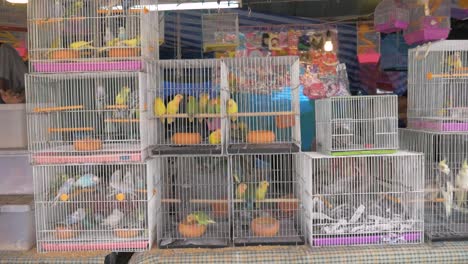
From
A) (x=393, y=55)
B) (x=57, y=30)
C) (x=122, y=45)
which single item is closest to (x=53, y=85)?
(x=57, y=30)

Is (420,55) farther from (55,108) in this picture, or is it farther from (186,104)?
(55,108)

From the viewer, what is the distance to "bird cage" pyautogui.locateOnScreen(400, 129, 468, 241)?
2.87m

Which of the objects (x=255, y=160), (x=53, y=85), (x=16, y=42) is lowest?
(x=255, y=160)

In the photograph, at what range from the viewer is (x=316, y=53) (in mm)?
5277

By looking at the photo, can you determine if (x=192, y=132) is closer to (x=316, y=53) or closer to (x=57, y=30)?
(x=57, y=30)

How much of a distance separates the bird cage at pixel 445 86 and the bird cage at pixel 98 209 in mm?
1833

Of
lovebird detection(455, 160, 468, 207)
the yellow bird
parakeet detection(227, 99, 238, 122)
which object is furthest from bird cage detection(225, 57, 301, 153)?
lovebird detection(455, 160, 468, 207)

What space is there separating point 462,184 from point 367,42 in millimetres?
2667

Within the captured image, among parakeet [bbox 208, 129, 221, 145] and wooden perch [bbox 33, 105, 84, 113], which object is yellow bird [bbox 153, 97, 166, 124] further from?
wooden perch [bbox 33, 105, 84, 113]

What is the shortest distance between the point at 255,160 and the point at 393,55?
3.30m

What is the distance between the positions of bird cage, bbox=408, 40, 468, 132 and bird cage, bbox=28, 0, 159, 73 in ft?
6.05

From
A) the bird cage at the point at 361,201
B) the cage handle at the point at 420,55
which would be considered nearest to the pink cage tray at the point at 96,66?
the bird cage at the point at 361,201

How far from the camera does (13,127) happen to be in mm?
2994

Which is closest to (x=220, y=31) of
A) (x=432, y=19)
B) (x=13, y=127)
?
(x=432, y=19)
